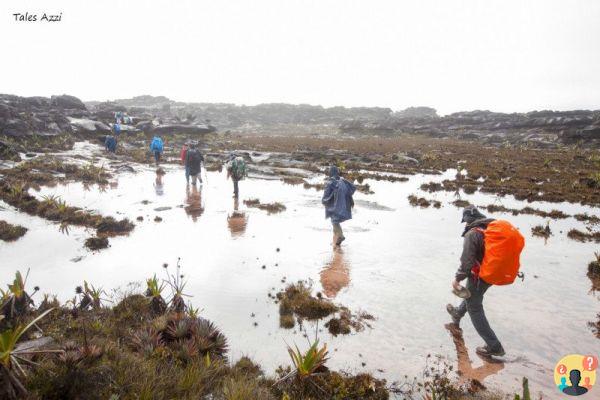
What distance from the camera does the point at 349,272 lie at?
9234 millimetres

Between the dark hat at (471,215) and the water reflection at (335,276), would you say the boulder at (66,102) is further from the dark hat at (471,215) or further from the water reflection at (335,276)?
the dark hat at (471,215)

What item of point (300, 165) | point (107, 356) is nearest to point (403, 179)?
point (300, 165)

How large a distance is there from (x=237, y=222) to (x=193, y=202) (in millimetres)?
3968

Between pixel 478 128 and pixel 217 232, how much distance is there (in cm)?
8579

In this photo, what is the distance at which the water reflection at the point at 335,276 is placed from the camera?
8242 millimetres

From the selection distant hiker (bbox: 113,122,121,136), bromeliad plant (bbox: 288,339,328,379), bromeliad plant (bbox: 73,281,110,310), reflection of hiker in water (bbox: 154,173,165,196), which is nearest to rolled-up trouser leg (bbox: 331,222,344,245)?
bromeliad plant (bbox: 288,339,328,379)

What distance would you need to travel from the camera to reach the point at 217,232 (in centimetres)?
1220

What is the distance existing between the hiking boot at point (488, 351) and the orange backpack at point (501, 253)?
1.29m

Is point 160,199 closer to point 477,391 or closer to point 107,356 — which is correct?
point 107,356

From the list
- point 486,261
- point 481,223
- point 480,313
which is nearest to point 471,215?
point 481,223

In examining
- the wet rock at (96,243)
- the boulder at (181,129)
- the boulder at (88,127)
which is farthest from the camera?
the boulder at (181,129)

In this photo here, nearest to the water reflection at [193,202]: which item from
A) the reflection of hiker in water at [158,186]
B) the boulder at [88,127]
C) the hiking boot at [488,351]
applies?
the reflection of hiker in water at [158,186]

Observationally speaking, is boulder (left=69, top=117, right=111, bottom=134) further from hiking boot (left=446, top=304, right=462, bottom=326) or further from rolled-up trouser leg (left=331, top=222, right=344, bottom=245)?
hiking boot (left=446, top=304, right=462, bottom=326)

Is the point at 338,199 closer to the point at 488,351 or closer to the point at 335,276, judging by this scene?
the point at 335,276
